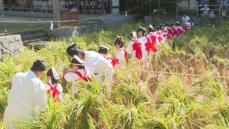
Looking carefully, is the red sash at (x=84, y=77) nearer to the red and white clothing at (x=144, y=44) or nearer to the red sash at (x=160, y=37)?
the red and white clothing at (x=144, y=44)

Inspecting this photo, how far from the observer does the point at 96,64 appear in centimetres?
732

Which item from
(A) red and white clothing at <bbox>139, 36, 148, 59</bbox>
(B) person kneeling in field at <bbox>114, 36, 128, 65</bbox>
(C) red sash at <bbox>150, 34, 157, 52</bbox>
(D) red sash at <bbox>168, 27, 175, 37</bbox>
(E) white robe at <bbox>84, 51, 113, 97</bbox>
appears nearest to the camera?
(E) white robe at <bbox>84, 51, 113, 97</bbox>

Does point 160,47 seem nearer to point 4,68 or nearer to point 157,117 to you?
point 4,68

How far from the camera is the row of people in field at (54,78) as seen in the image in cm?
565

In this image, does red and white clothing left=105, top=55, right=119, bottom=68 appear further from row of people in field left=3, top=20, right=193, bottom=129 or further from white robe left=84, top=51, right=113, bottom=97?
white robe left=84, top=51, right=113, bottom=97

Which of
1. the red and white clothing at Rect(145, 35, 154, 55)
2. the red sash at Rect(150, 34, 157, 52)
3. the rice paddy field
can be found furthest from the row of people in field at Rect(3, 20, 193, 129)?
the red sash at Rect(150, 34, 157, 52)

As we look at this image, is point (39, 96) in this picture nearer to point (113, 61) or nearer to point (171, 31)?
point (113, 61)

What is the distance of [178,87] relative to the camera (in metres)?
6.74

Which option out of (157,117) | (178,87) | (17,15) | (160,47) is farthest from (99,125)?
(17,15)

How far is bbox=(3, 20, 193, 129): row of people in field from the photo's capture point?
565cm

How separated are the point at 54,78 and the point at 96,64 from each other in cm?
82

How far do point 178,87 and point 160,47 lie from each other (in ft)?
16.2

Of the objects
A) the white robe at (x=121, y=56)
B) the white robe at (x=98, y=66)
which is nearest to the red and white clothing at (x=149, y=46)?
the white robe at (x=121, y=56)

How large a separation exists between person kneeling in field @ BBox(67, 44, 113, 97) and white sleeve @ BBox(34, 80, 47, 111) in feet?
4.73
